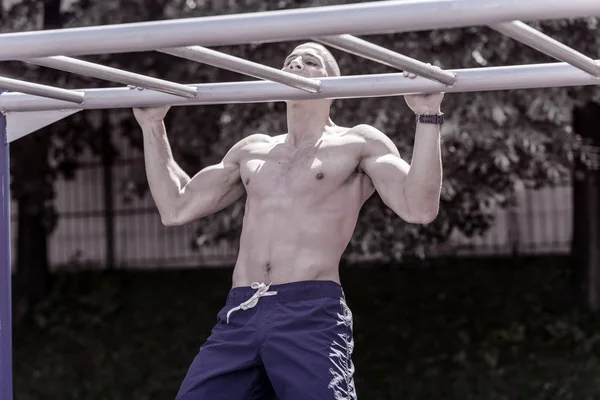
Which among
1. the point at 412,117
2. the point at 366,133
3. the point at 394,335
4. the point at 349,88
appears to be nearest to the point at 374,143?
the point at 366,133

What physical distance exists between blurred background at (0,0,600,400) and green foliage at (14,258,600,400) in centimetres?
2

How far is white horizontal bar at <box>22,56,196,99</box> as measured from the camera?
9.46 feet

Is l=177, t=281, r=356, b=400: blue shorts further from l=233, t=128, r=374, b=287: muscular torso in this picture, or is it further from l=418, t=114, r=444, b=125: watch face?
l=418, t=114, r=444, b=125: watch face

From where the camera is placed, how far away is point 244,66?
2.87 metres

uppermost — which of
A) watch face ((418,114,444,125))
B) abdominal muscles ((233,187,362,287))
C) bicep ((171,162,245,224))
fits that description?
watch face ((418,114,444,125))

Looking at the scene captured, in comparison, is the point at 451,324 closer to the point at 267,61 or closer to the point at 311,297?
the point at 267,61

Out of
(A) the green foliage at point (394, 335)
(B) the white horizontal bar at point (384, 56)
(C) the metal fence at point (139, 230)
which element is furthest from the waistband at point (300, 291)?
(C) the metal fence at point (139, 230)

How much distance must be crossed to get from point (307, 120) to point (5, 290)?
3.40 ft

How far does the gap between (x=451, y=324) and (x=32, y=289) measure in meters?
3.83

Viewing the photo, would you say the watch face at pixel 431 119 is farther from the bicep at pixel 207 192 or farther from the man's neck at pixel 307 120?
the bicep at pixel 207 192

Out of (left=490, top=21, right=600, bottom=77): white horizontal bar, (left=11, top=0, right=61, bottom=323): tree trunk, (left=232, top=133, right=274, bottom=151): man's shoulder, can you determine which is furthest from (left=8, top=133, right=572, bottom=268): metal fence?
(left=490, top=21, right=600, bottom=77): white horizontal bar

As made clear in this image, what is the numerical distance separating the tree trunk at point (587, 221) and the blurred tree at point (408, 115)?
1.41ft

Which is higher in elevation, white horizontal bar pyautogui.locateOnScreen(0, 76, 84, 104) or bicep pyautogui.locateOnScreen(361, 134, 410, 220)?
white horizontal bar pyautogui.locateOnScreen(0, 76, 84, 104)

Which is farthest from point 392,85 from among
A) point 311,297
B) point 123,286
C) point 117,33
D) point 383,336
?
point 123,286
